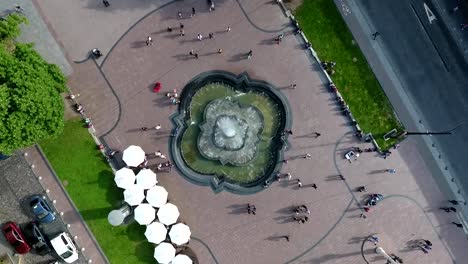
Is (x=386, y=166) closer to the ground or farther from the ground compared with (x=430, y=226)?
farther from the ground

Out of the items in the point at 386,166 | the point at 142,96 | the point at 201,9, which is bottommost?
the point at 386,166

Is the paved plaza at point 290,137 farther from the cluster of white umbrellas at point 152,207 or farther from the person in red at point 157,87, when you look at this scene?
the cluster of white umbrellas at point 152,207

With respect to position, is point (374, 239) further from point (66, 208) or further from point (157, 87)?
point (66, 208)

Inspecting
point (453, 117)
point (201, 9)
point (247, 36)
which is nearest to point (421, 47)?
point (453, 117)

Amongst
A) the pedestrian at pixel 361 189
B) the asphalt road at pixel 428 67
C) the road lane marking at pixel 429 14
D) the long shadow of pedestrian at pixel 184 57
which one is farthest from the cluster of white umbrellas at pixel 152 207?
the road lane marking at pixel 429 14

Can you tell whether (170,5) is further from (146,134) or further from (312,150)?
(312,150)

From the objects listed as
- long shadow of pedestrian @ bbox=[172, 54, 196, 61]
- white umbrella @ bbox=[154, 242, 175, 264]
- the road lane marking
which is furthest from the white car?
the road lane marking

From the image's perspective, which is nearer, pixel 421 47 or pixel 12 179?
pixel 12 179

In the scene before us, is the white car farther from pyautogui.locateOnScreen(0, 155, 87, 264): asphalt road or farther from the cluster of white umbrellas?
the cluster of white umbrellas
